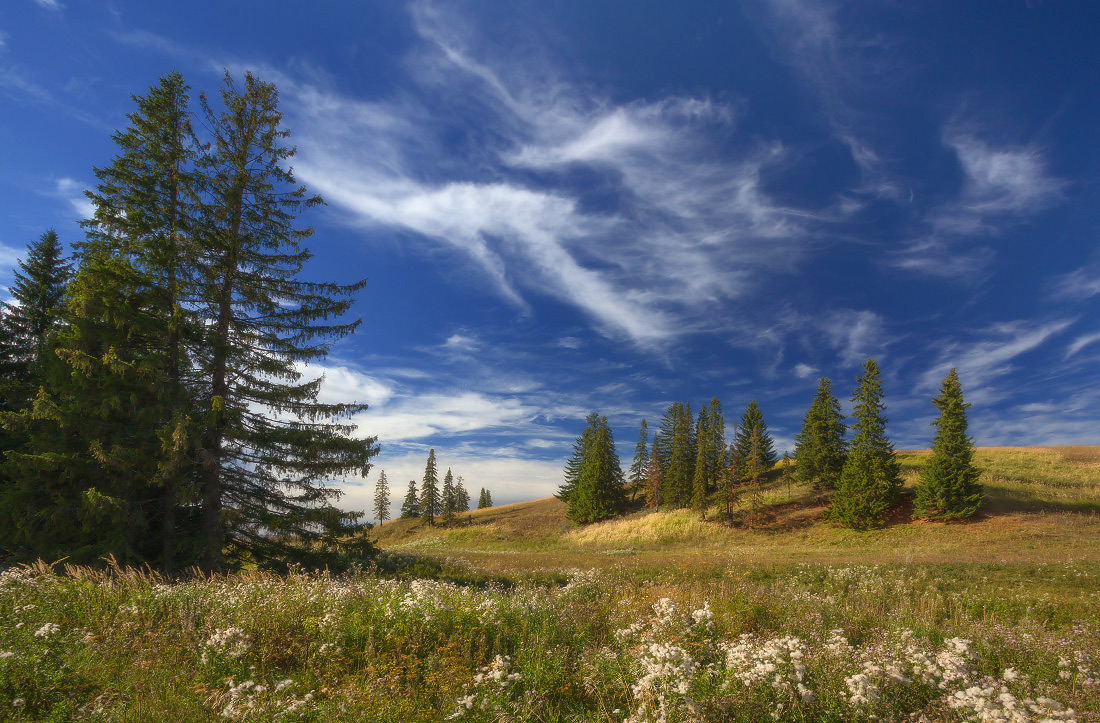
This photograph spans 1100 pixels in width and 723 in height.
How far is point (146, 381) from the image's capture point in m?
12.8

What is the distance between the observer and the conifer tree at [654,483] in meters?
54.9

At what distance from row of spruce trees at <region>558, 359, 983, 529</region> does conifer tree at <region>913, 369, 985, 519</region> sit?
6 centimetres

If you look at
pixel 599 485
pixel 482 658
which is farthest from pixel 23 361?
pixel 599 485

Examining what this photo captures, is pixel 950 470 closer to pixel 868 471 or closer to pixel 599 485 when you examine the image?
pixel 868 471

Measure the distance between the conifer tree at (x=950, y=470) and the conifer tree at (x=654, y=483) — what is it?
2616cm

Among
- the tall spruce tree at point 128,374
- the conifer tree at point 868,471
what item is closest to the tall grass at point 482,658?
the tall spruce tree at point 128,374

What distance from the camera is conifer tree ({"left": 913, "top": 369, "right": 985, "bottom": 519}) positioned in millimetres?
30969

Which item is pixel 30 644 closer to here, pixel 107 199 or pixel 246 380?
pixel 246 380

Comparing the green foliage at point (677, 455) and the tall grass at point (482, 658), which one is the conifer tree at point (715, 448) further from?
the tall grass at point (482, 658)

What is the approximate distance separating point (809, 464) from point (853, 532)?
12.1 meters

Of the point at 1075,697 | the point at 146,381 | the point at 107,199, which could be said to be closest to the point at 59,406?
the point at 146,381

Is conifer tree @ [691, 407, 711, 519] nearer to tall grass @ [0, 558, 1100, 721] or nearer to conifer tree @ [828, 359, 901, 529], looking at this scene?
conifer tree @ [828, 359, 901, 529]

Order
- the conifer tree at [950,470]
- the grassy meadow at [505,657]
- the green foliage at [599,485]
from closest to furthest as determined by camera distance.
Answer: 1. the grassy meadow at [505,657]
2. the conifer tree at [950,470]
3. the green foliage at [599,485]

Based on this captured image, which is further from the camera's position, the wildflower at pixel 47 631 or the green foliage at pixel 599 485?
the green foliage at pixel 599 485
